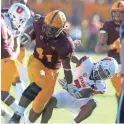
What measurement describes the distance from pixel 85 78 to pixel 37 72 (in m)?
0.54

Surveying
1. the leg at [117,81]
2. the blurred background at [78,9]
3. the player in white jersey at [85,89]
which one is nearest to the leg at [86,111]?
the player in white jersey at [85,89]

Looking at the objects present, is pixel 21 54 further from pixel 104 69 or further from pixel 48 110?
pixel 104 69

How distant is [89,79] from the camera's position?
696cm

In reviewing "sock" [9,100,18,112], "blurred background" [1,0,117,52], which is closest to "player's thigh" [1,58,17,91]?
"sock" [9,100,18,112]

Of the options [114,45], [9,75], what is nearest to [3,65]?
[9,75]

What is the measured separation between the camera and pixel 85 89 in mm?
6930

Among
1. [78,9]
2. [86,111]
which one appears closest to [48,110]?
[86,111]

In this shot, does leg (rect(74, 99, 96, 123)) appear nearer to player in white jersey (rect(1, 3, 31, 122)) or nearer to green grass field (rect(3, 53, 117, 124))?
green grass field (rect(3, 53, 117, 124))

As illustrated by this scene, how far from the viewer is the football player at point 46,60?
264 inches

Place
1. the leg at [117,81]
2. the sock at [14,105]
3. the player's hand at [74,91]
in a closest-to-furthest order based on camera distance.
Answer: the player's hand at [74,91] → the sock at [14,105] → the leg at [117,81]

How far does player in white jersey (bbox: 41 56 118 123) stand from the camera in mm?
6834

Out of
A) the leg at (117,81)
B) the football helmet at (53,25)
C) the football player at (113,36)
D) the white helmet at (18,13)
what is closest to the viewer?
the football helmet at (53,25)

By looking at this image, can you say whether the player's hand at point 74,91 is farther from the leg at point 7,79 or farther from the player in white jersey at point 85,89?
the leg at point 7,79

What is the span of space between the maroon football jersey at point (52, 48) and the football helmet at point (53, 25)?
91 millimetres
